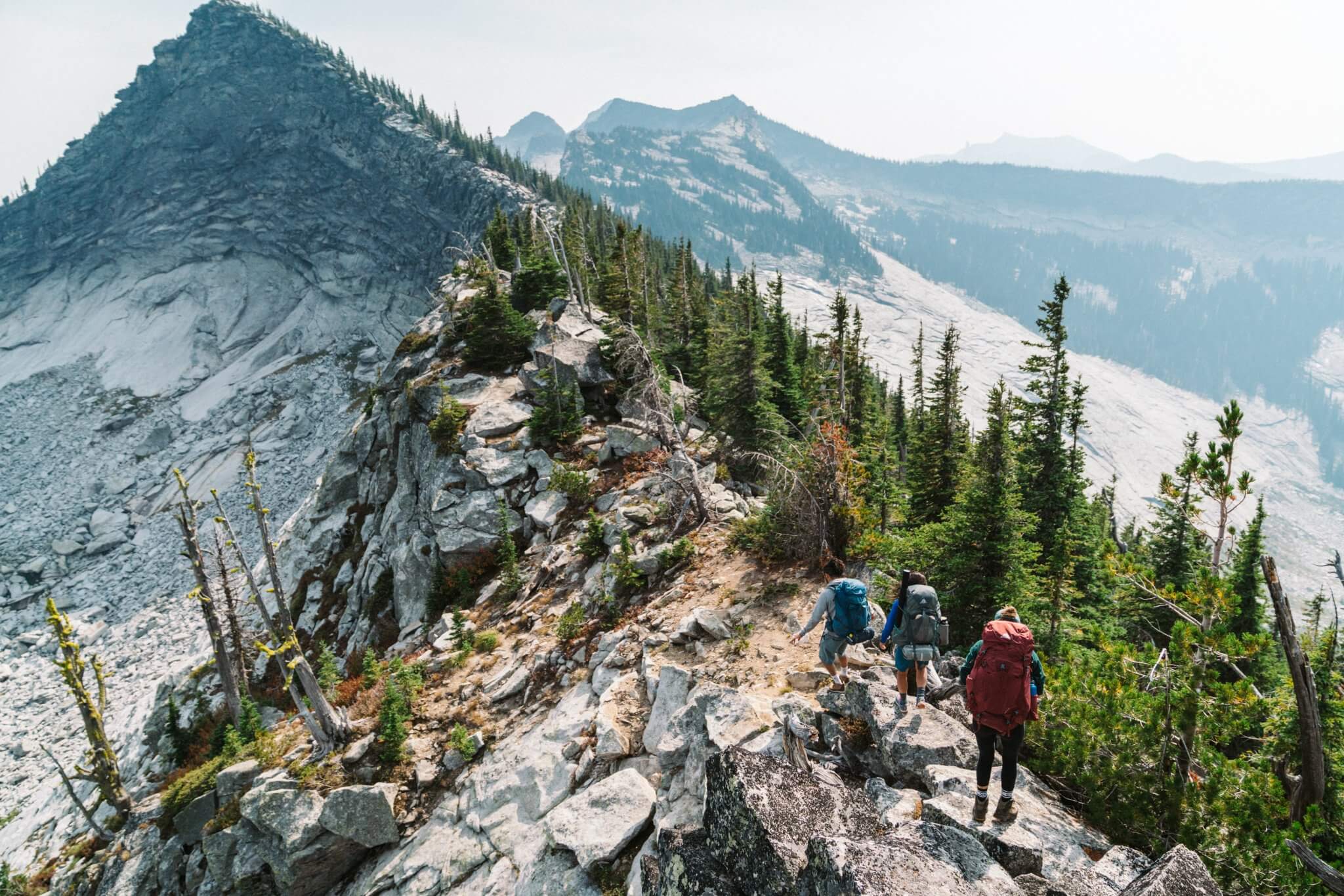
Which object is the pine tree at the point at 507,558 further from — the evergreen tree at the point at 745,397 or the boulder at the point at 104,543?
the boulder at the point at 104,543

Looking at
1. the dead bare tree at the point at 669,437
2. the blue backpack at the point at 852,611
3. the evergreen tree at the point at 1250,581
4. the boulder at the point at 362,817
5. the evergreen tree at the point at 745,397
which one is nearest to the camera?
the blue backpack at the point at 852,611

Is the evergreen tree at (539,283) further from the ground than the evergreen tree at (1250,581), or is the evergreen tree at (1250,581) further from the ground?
→ the evergreen tree at (539,283)

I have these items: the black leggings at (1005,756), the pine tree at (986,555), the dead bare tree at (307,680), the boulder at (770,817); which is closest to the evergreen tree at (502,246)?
the dead bare tree at (307,680)

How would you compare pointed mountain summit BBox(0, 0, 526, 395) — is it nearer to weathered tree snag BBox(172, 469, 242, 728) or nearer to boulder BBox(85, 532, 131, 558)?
boulder BBox(85, 532, 131, 558)

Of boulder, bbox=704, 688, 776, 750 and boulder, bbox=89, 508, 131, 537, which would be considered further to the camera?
boulder, bbox=89, 508, 131, 537

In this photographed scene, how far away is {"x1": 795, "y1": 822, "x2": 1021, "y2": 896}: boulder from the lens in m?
4.84

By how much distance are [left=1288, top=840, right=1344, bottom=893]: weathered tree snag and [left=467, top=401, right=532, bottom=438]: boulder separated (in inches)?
903

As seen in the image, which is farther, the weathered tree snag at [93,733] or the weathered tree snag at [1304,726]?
the weathered tree snag at [93,733]

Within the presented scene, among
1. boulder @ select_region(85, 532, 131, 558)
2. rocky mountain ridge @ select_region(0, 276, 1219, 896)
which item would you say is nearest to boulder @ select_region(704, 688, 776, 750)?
rocky mountain ridge @ select_region(0, 276, 1219, 896)

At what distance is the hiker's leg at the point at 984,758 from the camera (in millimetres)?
6301

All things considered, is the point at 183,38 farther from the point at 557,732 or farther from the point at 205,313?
the point at 557,732

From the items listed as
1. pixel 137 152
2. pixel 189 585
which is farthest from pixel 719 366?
pixel 137 152

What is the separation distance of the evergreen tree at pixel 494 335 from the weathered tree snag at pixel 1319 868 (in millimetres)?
28912

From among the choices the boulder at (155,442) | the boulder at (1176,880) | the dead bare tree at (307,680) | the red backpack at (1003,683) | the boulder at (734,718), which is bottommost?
the boulder at (155,442)
